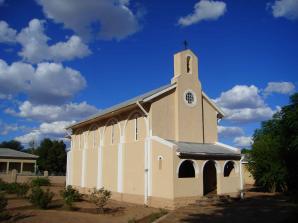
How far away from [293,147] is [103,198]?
44.0ft

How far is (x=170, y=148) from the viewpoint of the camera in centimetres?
1927

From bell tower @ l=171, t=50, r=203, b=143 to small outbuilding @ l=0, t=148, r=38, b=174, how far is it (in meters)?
36.7

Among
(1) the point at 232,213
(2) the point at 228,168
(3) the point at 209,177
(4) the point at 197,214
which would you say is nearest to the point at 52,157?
(3) the point at 209,177

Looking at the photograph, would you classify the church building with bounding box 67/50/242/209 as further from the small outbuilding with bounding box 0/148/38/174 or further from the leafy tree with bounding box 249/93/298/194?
the small outbuilding with bounding box 0/148/38/174

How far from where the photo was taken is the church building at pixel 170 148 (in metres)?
19.6

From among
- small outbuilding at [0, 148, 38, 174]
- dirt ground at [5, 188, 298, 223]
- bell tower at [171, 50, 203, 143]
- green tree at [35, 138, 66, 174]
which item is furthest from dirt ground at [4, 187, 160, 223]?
green tree at [35, 138, 66, 174]

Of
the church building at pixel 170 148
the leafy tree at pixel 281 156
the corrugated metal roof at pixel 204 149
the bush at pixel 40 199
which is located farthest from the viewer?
the leafy tree at pixel 281 156

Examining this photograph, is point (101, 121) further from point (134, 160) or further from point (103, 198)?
point (103, 198)

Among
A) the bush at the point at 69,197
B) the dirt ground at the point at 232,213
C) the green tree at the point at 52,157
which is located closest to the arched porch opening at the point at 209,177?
the dirt ground at the point at 232,213

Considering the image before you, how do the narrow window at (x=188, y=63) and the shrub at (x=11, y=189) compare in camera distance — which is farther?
the shrub at (x=11, y=189)

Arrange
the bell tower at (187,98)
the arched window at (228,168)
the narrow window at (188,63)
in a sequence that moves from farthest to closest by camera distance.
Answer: the narrow window at (188,63) < the arched window at (228,168) < the bell tower at (187,98)

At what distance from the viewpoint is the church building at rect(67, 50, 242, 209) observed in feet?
64.2

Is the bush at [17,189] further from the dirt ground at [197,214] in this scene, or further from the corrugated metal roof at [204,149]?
the corrugated metal roof at [204,149]

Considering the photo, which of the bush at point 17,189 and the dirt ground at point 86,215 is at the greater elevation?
the bush at point 17,189
